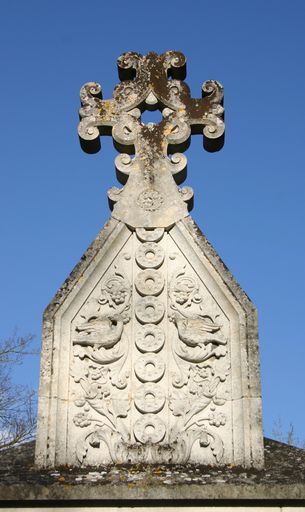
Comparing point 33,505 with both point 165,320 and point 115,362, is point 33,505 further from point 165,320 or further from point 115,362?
point 165,320

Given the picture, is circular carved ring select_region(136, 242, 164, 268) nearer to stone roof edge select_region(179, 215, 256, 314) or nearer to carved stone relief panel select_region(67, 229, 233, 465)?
carved stone relief panel select_region(67, 229, 233, 465)

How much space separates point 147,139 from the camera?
8.07 metres

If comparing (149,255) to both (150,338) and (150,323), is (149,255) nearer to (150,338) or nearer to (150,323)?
(150,323)

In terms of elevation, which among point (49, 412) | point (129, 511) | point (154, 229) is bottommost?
point (129, 511)

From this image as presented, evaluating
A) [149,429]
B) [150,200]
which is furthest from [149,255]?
[149,429]

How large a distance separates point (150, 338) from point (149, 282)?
1.89 feet

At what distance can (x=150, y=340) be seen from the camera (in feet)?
23.0

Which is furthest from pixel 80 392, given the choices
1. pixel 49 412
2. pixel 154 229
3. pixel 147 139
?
pixel 147 139

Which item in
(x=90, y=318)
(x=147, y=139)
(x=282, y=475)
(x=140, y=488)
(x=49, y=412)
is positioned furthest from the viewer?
(x=147, y=139)

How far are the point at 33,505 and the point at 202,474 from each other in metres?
1.37

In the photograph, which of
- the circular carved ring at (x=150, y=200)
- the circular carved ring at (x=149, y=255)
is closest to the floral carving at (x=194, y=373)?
the circular carved ring at (x=149, y=255)

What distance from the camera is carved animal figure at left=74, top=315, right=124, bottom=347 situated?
22.9 feet

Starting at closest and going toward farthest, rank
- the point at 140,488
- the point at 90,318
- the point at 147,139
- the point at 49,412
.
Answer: the point at 140,488 → the point at 49,412 → the point at 90,318 → the point at 147,139

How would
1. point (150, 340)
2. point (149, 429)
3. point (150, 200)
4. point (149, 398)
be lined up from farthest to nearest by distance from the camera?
point (150, 200) < point (150, 340) < point (149, 398) < point (149, 429)
